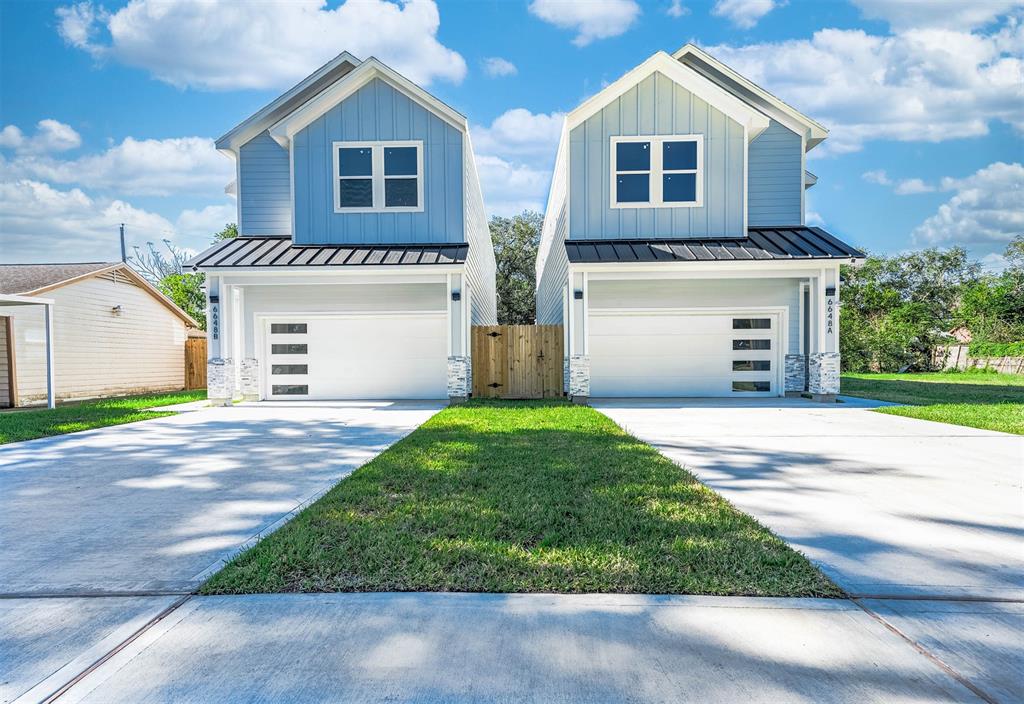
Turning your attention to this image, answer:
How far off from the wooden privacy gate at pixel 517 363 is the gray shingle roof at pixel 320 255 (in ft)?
7.58

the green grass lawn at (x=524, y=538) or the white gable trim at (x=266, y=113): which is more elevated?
the white gable trim at (x=266, y=113)

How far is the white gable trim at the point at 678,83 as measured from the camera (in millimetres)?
11547

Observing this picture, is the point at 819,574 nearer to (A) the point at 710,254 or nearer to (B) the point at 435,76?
(A) the point at 710,254

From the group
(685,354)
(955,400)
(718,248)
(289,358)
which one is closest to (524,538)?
(718,248)

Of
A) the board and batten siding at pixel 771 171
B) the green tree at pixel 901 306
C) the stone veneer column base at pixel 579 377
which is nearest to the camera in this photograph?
the stone veneer column base at pixel 579 377

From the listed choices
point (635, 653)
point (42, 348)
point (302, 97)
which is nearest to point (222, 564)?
point (635, 653)

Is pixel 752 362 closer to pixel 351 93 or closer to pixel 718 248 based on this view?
pixel 718 248

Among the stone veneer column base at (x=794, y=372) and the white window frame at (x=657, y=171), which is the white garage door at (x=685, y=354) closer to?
the stone veneer column base at (x=794, y=372)

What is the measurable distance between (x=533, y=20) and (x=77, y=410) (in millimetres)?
14529

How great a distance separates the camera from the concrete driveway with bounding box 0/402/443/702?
7.58 ft

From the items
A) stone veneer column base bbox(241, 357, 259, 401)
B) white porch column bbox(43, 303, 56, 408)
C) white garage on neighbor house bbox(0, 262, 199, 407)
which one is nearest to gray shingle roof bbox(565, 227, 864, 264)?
stone veneer column base bbox(241, 357, 259, 401)

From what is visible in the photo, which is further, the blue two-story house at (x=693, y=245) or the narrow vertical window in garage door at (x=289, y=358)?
the narrow vertical window in garage door at (x=289, y=358)

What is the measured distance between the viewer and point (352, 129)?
39.4 feet

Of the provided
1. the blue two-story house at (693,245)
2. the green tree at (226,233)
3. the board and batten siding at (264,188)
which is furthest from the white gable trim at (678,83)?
the green tree at (226,233)
